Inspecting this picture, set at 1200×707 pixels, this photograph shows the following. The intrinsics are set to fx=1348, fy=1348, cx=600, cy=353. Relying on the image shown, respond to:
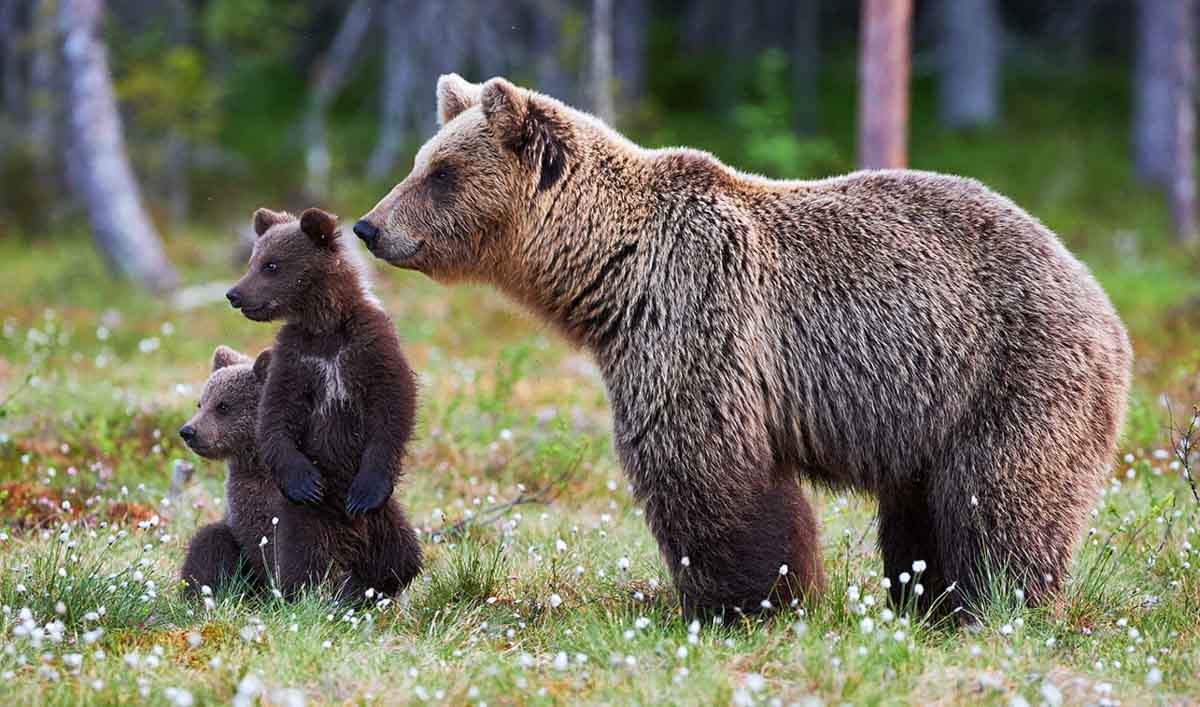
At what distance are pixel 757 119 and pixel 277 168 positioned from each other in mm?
10590

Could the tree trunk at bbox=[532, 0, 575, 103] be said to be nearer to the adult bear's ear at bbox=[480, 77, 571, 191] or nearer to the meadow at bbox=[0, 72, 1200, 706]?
the meadow at bbox=[0, 72, 1200, 706]

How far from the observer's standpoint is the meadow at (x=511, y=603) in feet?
13.7

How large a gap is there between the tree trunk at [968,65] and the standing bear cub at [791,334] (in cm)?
2519

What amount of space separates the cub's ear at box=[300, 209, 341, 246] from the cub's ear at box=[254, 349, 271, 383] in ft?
1.73

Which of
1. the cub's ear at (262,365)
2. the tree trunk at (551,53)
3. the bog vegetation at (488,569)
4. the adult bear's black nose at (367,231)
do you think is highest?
the tree trunk at (551,53)

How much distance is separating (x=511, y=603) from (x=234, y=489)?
125 centimetres

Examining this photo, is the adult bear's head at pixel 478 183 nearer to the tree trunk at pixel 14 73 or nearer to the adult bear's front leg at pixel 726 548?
the adult bear's front leg at pixel 726 548

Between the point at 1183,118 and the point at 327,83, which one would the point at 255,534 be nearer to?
the point at 327,83

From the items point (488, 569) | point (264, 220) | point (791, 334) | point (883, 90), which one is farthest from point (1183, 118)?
point (264, 220)

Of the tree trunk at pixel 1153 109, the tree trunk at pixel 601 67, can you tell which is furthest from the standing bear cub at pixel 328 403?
the tree trunk at pixel 1153 109

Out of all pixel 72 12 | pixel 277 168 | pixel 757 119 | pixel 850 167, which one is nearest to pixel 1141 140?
pixel 850 167

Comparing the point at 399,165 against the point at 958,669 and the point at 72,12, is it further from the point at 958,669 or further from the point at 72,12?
the point at 958,669

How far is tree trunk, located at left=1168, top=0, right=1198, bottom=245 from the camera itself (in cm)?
1944

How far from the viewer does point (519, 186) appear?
532cm
